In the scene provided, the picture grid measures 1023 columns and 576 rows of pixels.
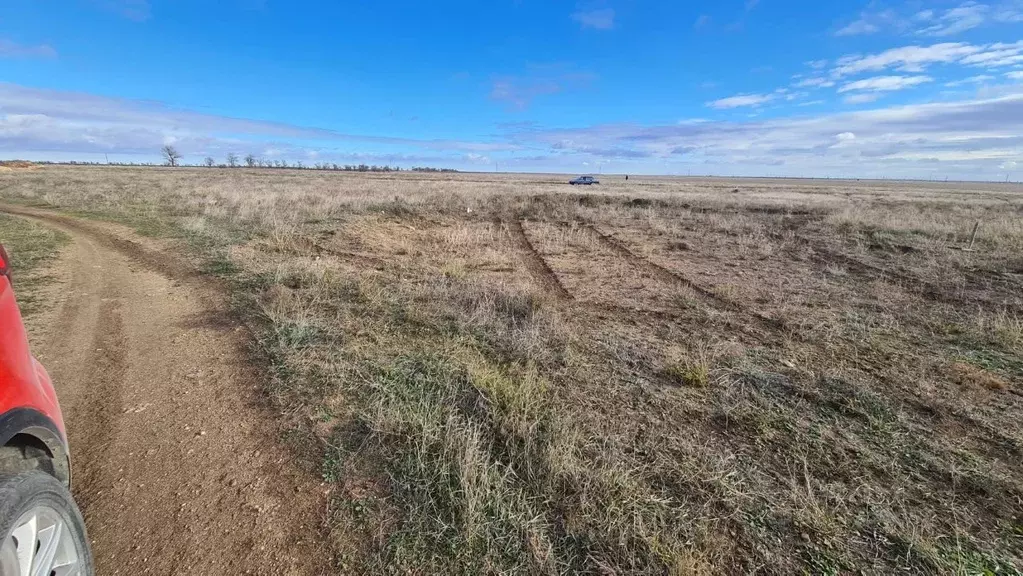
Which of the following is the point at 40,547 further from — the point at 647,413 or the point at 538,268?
the point at 538,268

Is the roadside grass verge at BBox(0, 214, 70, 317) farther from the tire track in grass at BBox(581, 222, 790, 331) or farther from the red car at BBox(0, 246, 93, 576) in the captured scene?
the tire track in grass at BBox(581, 222, 790, 331)

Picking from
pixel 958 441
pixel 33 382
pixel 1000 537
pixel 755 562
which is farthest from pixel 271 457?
pixel 958 441

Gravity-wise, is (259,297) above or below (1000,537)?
above

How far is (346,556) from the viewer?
2.51m

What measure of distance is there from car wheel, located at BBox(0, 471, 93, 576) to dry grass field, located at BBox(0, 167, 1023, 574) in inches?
47.4

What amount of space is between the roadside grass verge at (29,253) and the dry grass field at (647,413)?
250 centimetres

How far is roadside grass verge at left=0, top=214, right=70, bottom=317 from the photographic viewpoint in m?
6.62

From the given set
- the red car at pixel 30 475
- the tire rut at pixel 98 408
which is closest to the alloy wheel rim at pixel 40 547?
the red car at pixel 30 475

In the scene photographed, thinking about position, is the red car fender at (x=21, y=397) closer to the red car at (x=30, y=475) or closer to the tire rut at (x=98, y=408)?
the red car at (x=30, y=475)

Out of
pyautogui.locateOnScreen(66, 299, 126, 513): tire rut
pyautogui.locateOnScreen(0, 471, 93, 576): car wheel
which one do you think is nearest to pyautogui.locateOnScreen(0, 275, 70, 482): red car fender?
pyautogui.locateOnScreen(0, 471, 93, 576): car wheel

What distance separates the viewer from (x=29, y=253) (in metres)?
9.43

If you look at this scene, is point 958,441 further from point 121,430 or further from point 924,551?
point 121,430

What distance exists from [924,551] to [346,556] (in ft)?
11.7

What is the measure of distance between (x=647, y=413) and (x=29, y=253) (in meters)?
13.3
